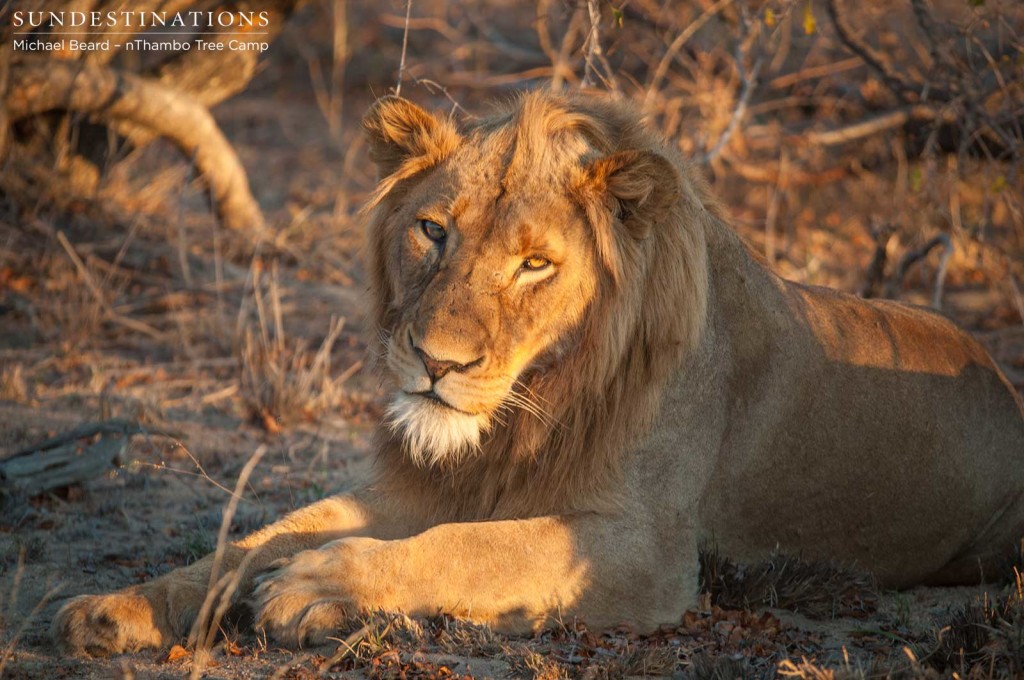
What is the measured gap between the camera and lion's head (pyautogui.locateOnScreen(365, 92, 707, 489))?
3.69m

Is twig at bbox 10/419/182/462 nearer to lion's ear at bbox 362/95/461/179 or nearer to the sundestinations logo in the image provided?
lion's ear at bbox 362/95/461/179

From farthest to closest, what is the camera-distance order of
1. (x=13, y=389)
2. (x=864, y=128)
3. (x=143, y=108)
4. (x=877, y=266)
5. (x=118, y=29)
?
(x=864, y=128) → (x=143, y=108) → (x=118, y=29) → (x=877, y=266) → (x=13, y=389)

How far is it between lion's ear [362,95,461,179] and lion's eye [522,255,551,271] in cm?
59

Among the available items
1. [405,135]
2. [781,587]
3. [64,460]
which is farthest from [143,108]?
[781,587]

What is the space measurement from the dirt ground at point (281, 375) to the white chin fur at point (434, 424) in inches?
22.4

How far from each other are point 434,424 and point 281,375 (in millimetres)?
2986

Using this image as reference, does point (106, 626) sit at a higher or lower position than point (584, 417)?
lower

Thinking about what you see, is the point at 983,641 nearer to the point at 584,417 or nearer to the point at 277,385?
the point at 584,417

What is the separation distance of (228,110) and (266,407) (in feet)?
31.0

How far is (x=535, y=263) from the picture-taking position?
3.82 metres

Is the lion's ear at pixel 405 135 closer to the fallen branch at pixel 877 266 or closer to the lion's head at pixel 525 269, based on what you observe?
the lion's head at pixel 525 269

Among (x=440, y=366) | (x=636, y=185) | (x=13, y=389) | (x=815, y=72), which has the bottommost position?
(x=13, y=389)

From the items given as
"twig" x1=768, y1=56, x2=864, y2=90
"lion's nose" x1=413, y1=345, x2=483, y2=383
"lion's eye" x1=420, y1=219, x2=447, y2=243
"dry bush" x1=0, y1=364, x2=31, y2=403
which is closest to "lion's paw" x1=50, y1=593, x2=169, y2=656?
"lion's nose" x1=413, y1=345, x2=483, y2=383

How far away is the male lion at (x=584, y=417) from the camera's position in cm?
371
